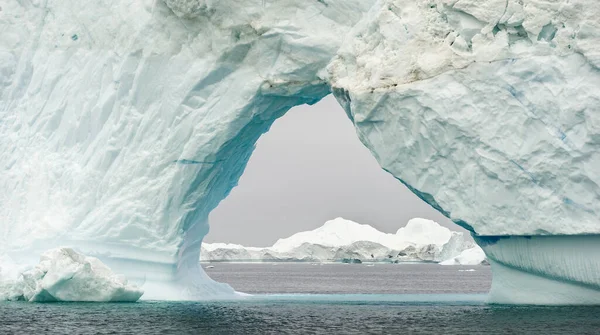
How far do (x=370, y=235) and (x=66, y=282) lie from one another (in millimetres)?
50483

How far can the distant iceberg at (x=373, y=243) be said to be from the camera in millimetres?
68188

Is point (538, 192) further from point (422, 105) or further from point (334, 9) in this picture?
point (334, 9)

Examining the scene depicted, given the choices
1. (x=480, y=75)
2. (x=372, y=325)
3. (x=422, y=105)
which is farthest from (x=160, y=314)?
(x=480, y=75)

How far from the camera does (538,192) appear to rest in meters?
18.5

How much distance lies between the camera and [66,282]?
20031 mm

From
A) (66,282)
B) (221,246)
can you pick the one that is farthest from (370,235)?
(66,282)

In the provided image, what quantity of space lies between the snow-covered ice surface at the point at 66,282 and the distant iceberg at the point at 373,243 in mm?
47577

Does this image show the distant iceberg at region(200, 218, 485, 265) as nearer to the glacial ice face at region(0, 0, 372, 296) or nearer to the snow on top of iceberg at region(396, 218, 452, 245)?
the snow on top of iceberg at region(396, 218, 452, 245)

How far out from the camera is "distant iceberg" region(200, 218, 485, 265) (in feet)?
224

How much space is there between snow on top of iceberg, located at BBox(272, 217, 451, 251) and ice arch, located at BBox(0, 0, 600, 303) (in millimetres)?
44802

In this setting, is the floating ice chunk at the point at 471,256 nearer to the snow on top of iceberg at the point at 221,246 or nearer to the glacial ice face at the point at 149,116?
the snow on top of iceberg at the point at 221,246

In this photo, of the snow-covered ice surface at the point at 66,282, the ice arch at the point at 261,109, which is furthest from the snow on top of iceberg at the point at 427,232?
the snow-covered ice surface at the point at 66,282

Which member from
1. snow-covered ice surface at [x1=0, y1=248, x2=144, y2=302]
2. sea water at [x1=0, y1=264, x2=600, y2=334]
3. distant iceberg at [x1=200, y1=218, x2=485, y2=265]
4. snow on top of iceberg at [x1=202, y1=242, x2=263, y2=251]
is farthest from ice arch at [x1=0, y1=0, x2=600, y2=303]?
snow on top of iceberg at [x1=202, y1=242, x2=263, y2=251]

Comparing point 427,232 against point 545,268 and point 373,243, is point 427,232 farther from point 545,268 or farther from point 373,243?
point 545,268
